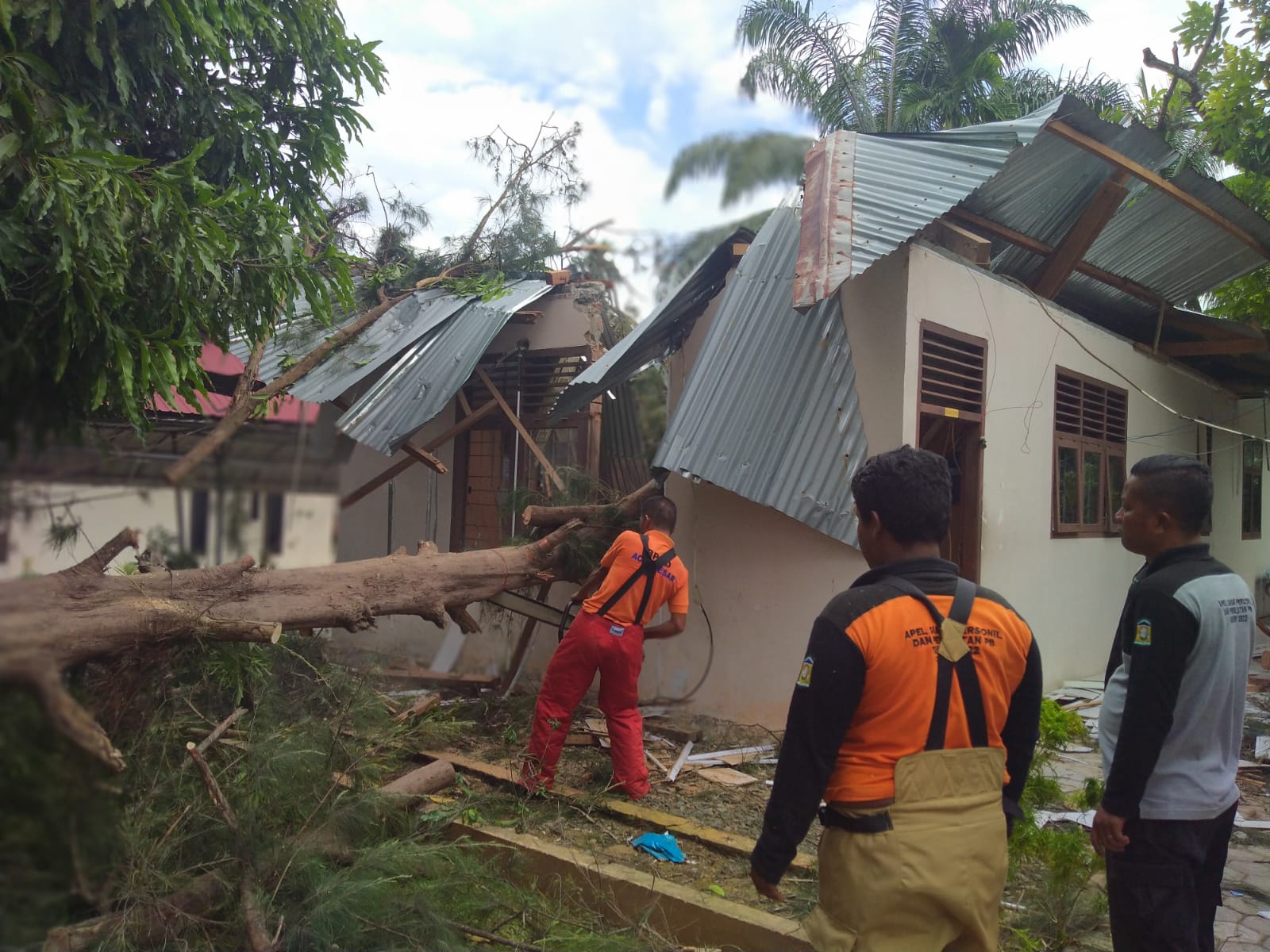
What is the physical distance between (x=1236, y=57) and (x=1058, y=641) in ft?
19.9

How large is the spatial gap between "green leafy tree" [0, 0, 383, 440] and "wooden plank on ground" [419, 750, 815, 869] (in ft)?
8.96

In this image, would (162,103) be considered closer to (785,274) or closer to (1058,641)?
(785,274)

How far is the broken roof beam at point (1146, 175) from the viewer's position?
242 inches

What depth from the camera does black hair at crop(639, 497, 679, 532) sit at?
5.68m

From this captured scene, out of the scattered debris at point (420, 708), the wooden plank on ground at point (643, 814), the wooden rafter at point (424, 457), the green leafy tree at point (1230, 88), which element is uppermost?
the green leafy tree at point (1230, 88)

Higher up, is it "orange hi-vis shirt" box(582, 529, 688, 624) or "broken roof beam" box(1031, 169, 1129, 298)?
"broken roof beam" box(1031, 169, 1129, 298)

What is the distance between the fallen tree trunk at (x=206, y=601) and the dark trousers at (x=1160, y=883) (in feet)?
8.08

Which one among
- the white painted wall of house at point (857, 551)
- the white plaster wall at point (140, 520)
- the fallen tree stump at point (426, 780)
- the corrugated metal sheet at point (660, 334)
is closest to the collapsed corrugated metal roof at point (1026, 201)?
the white painted wall of house at point (857, 551)

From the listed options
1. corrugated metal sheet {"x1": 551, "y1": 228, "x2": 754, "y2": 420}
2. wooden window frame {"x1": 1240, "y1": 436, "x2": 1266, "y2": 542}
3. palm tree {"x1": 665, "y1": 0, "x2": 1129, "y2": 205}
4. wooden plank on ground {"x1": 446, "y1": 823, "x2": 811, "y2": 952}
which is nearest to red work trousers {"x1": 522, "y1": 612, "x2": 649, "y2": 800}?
wooden plank on ground {"x1": 446, "y1": 823, "x2": 811, "y2": 952}

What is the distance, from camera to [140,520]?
1.31 m

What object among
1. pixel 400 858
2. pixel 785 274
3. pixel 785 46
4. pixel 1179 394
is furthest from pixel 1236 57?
pixel 400 858

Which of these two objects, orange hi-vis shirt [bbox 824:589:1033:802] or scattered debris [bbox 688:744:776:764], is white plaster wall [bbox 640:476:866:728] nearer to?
scattered debris [bbox 688:744:776:764]

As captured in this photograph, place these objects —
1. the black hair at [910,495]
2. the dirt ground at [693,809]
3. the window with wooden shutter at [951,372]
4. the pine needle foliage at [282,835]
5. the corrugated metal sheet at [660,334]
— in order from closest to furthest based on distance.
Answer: the black hair at [910,495], the pine needle foliage at [282,835], the dirt ground at [693,809], the window with wooden shutter at [951,372], the corrugated metal sheet at [660,334]

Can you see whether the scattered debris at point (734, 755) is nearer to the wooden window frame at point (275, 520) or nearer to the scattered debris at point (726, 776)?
→ the scattered debris at point (726, 776)
